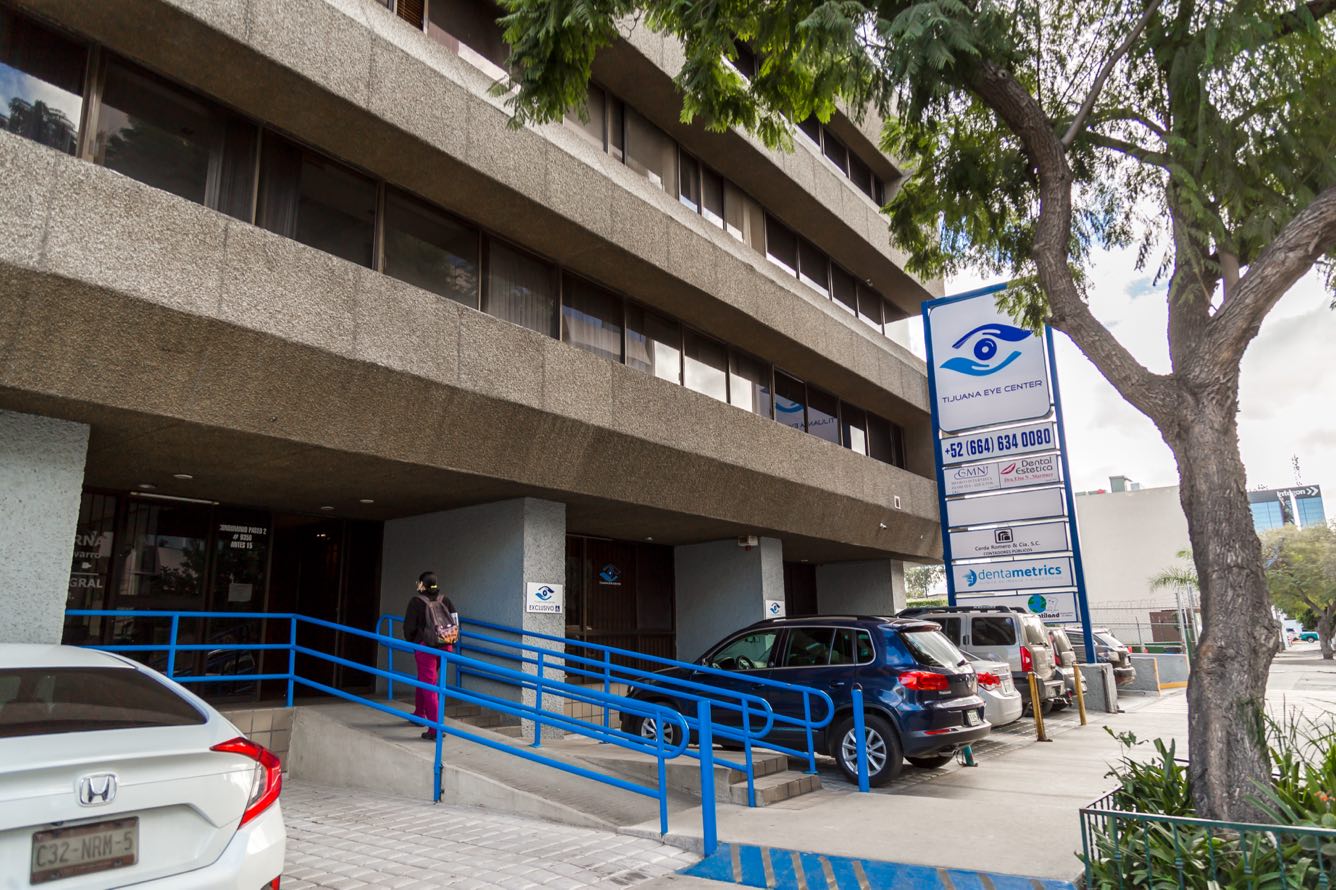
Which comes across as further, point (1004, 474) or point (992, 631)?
point (1004, 474)

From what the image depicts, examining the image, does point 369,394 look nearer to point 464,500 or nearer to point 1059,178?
point 464,500

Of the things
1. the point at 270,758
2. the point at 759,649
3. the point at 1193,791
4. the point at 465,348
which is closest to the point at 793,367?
the point at 759,649

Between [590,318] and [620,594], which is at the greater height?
[590,318]

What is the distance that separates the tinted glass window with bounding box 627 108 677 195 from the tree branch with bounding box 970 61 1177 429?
8572mm

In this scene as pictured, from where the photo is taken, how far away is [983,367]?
62.5 ft

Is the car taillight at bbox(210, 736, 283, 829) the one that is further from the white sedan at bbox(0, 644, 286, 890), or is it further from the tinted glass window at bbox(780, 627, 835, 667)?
the tinted glass window at bbox(780, 627, 835, 667)

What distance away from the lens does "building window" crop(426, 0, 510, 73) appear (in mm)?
11406

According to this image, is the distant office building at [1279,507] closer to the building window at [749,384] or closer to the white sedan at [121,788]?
the building window at [749,384]

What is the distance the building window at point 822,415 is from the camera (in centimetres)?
1883

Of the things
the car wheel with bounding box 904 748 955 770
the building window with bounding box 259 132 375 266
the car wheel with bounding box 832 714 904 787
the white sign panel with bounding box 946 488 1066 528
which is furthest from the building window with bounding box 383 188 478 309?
the white sign panel with bounding box 946 488 1066 528

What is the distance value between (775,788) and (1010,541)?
1157 centimetres

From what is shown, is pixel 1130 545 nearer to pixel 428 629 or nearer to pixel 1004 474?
pixel 1004 474

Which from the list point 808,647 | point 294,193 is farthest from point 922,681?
point 294,193

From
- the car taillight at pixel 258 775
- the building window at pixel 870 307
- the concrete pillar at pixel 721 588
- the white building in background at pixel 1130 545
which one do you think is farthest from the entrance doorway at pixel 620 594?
the white building in background at pixel 1130 545
